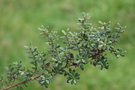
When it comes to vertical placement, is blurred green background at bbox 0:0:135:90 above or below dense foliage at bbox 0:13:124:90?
above

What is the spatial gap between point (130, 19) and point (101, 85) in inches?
Result: 54.4

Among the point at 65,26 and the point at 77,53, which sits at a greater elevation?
the point at 65,26

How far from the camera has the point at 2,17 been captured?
5.40 meters

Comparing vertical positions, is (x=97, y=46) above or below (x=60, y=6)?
below

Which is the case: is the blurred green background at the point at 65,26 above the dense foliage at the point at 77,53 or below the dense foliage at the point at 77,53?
above

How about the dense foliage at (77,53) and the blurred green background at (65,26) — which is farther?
the blurred green background at (65,26)

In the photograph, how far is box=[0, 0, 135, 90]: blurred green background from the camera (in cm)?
448

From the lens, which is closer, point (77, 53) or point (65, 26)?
point (77, 53)

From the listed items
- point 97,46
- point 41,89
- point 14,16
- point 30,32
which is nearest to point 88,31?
point 97,46

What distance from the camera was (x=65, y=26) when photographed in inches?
210

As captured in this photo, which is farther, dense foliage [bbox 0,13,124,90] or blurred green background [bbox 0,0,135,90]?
blurred green background [bbox 0,0,135,90]

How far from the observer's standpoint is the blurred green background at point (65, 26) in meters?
4.48

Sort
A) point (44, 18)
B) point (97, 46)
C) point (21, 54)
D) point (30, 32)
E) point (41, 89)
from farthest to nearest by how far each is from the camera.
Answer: point (44, 18)
point (30, 32)
point (21, 54)
point (41, 89)
point (97, 46)

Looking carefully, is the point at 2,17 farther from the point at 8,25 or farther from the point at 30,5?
the point at 30,5
